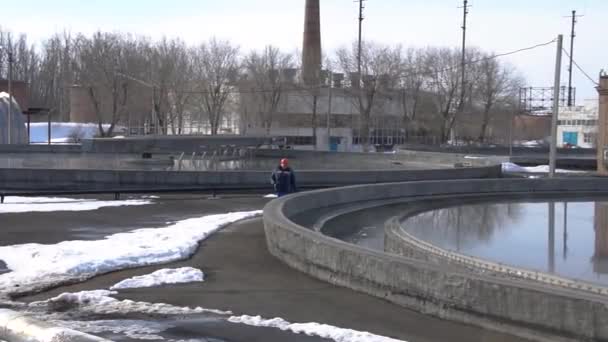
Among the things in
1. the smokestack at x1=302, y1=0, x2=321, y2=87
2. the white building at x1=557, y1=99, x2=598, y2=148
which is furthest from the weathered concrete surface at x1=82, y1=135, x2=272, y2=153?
the white building at x1=557, y1=99, x2=598, y2=148

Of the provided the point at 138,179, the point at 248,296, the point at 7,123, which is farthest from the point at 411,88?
the point at 248,296

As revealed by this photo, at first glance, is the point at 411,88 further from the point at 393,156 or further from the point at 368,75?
the point at 393,156

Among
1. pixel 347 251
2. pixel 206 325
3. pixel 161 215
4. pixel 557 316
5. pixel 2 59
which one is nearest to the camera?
pixel 557 316

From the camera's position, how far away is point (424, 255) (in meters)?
14.2

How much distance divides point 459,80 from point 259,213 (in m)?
74.2

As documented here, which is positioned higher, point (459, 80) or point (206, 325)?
point (459, 80)

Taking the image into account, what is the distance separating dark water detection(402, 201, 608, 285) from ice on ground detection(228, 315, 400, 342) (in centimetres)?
538

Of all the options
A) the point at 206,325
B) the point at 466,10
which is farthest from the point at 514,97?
the point at 206,325

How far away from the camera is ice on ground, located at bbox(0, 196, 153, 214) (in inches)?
820

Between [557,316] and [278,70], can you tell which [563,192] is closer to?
[557,316]

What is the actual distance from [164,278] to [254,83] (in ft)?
248

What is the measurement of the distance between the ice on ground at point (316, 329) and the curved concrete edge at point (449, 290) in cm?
122

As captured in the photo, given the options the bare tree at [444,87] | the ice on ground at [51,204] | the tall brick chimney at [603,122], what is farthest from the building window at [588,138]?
the ice on ground at [51,204]

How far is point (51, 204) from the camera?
Result: 22.4m
